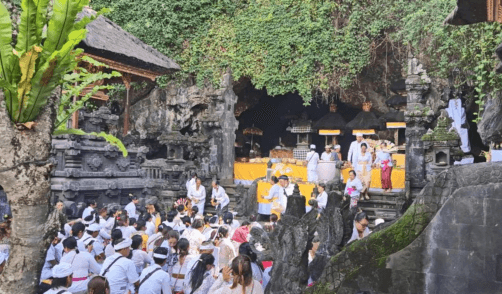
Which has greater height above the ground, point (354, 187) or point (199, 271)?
point (354, 187)

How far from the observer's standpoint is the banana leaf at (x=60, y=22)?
3199 millimetres

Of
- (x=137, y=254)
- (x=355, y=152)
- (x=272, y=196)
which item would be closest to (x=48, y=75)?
(x=137, y=254)

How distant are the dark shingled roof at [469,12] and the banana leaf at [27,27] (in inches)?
204

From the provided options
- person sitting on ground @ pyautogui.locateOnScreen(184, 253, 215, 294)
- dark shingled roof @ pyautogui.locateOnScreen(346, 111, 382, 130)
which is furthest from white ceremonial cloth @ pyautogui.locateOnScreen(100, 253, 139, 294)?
dark shingled roof @ pyautogui.locateOnScreen(346, 111, 382, 130)

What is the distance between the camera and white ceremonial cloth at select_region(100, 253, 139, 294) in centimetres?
666

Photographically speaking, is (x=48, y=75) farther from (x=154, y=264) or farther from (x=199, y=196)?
(x=199, y=196)

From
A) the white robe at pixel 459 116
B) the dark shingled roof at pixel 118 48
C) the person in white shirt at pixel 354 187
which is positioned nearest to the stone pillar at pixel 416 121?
the person in white shirt at pixel 354 187

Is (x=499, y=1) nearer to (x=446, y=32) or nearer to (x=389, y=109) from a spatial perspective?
(x=446, y=32)

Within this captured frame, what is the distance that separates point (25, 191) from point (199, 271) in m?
3.92

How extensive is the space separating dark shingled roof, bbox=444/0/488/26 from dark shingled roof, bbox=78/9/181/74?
12693 millimetres

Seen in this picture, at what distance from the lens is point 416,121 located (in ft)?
53.8

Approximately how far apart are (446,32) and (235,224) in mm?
11112

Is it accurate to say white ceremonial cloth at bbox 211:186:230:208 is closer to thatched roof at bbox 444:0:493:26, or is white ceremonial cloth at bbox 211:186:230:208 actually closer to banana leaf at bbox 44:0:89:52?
thatched roof at bbox 444:0:493:26

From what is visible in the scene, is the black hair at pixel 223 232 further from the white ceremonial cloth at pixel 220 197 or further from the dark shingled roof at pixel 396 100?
the dark shingled roof at pixel 396 100
